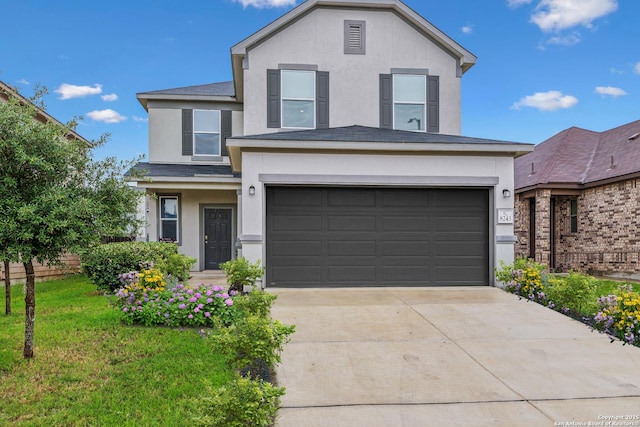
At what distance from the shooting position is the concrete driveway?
392 centimetres

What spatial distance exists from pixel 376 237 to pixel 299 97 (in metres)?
5.09

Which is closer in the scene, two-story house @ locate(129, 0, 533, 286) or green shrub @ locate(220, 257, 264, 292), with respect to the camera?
green shrub @ locate(220, 257, 264, 292)

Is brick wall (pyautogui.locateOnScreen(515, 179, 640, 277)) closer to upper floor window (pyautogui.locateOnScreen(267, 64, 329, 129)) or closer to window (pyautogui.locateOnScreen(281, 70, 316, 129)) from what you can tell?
upper floor window (pyautogui.locateOnScreen(267, 64, 329, 129))

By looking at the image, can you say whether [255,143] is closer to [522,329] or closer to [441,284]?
[441,284]

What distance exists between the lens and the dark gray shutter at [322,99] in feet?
41.9

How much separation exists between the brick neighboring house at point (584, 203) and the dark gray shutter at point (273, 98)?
9.56 m

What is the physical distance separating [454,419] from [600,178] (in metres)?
13.8

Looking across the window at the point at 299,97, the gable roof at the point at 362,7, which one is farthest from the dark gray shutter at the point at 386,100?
the window at the point at 299,97

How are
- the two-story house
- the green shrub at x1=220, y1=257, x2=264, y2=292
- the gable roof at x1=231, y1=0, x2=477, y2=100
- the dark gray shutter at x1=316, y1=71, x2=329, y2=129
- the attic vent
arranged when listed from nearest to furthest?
the green shrub at x1=220, y1=257, x2=264, y2=292
the two-story house
the gable roof at x1=231, y1=0, x2=477, y2=100
the dark gray shutter at x1=316, y1=71, x2=329, y2=129
the attic vent

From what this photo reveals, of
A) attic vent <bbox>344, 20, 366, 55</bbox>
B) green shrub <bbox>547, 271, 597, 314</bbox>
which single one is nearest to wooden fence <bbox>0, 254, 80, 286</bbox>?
attic vent <bbox>344, 20, 366, 55</bbox>

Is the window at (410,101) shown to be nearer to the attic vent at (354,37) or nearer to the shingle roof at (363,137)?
the attic vent at (354,37)

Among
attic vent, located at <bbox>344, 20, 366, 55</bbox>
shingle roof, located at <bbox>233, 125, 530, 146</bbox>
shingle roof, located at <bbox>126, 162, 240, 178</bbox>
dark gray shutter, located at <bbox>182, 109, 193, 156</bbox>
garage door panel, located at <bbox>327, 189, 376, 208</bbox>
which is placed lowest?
garage door panel, located at <bbox>327, 189, 376, 208</bbox>

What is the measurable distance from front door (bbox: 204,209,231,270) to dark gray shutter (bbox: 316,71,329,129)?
4886 mm

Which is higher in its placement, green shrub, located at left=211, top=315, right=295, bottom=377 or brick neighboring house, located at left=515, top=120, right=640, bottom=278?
brick neighboring house, located at left=515, top=120, right=640, bottom=278
